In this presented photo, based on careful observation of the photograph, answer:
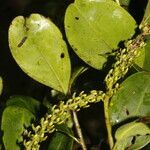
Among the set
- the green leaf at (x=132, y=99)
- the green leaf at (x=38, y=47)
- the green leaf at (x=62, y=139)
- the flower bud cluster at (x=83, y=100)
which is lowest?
the green leaf at (x=62, y=139)

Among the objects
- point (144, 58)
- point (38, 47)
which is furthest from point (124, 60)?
point (38, 47)

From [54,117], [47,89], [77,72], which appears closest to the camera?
[54,117]

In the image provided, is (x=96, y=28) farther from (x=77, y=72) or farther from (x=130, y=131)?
(x=130, y=131)

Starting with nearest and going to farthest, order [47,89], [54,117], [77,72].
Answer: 1. [54,117]
2. [77,72]
3. [47,89]

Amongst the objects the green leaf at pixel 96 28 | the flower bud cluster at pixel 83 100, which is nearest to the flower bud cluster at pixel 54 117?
the flower bud cluster at pixel 83 100

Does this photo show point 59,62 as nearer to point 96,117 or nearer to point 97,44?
point 97,44

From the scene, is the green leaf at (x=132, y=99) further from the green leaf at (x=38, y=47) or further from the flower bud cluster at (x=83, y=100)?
the green leaf at (x=38, y=47)

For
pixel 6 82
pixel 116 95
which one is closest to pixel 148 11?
pixel 116 95

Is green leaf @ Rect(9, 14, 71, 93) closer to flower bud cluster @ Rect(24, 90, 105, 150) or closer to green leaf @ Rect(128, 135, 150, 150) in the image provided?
flower bud cluster @ Rect(24, 90, 105, 150)
